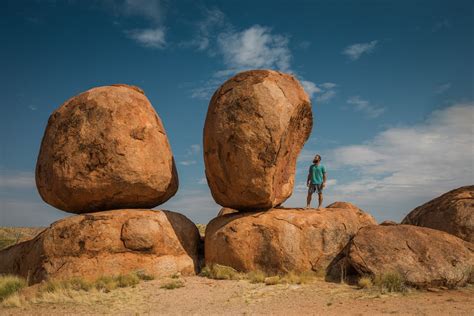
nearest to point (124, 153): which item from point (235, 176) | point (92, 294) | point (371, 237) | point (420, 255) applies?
point (235, 176)

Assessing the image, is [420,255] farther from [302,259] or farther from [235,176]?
[235,176]

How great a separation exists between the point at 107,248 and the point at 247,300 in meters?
3.68

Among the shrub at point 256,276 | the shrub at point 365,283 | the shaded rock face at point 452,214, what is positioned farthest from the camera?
the shaded rock face at point 452,214

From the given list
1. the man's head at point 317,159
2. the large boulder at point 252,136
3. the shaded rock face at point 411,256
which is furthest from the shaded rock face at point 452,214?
the large boulder at point 252,136

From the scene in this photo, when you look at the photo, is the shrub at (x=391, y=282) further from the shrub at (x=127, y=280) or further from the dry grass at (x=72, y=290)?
the shrub at (x=127, y=280)

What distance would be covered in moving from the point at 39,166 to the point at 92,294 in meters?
4.40

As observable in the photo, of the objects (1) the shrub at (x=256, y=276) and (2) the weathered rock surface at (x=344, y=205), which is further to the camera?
(2) the weathered rock surface at (x=344, y=205)

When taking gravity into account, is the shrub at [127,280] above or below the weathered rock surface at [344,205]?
below

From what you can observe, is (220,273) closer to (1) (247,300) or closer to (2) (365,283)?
(1) (247,300)

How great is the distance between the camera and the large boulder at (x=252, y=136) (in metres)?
9.71

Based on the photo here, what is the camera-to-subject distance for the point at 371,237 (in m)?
9.30

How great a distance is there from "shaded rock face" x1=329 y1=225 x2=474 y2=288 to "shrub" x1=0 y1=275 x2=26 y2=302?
6.98 meters

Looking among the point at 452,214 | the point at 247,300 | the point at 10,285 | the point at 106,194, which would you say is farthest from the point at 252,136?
the point at 10,285

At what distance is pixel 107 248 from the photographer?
966cm
